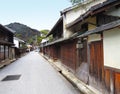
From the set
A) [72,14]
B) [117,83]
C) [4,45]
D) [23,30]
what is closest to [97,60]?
[117,83]

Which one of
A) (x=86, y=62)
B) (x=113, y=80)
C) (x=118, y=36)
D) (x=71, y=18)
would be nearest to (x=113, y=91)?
(x=113, y=80)

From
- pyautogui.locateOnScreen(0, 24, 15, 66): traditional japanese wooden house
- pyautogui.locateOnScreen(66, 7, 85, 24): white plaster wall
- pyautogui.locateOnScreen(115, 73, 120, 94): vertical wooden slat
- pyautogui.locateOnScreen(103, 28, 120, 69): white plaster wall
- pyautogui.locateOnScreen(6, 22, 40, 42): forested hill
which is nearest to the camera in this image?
pyautogui.locateOnScreen(115, 73, 120, 94): vertical wooden slat

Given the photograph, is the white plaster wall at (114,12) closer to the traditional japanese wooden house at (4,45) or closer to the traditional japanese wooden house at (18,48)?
the traditional japanese wooden house at (4,45)

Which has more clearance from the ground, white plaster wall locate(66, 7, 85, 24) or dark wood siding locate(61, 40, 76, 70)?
white plaster wall locate(66, 7, 85, 24)

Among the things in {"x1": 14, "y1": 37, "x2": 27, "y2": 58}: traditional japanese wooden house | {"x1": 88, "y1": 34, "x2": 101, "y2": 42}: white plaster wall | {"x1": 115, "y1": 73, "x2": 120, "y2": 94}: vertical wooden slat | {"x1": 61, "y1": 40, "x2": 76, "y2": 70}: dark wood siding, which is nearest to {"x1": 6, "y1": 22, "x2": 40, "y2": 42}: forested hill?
{"x1": 14, "y1": 37, "x2": 27, "y2": 58}: traditional japanese wooden house

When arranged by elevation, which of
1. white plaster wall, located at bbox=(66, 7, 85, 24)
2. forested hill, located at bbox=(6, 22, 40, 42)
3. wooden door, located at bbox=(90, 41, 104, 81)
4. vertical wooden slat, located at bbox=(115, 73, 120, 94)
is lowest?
vertical wooden slat, located at bbox=(115, 73, 120, 94)

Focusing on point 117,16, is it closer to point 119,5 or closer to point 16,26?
point 119,5

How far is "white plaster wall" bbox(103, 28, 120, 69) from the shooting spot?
6381mm

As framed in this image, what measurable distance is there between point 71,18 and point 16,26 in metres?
159

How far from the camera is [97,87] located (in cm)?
847

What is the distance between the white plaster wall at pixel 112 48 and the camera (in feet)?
20.9

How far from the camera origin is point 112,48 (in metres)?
6.78

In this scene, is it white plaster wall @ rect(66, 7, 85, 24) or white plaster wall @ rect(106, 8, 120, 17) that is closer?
white plaster wall @ rect(106, 8, 120, 17)

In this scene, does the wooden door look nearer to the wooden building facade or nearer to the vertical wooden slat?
the wooden building facade
